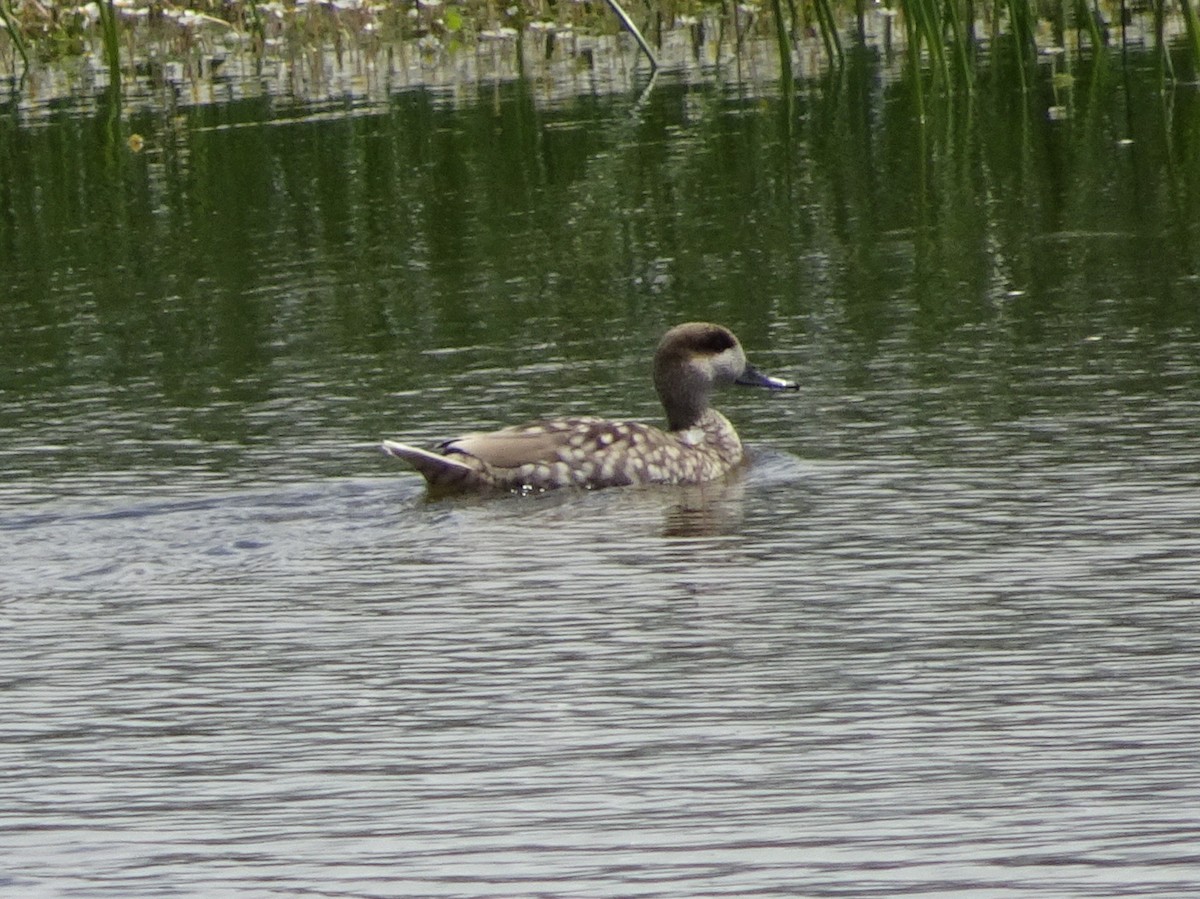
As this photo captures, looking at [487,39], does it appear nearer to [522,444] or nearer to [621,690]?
[522,444]

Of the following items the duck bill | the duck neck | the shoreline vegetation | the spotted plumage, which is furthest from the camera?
the shoreline vegetation

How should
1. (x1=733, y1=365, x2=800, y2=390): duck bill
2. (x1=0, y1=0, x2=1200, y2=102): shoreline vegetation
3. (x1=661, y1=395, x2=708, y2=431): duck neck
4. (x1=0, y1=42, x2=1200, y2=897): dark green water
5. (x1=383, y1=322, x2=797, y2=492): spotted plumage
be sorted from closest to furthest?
(x1=0, y1=42, x2=1200, y2=897): dark green water, (x1=383, y1=322, x2=797, y2=492): spotted plumage, (x1=661, y1=395, x2=708, y2=431): duck neck, (x1=733, y1=365, x2=800, y2=390): duck bill, (x1=0, y1=0, x2=1200, y2=102): shoreline vegetation

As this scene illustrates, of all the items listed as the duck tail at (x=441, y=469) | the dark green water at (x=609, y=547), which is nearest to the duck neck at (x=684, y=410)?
the dark green water at (x=609, y=547)

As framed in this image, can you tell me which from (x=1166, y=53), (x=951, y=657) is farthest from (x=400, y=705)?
(x=1166, y=53)

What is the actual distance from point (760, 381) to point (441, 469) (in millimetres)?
1558

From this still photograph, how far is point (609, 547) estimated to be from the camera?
23.7 feet

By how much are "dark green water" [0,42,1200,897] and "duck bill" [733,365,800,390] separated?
0.13 meters

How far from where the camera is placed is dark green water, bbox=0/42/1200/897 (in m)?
4.62

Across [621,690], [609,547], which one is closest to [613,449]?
[609,547]

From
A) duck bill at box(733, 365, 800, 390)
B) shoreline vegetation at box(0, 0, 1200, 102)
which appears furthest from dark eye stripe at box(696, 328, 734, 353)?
shoreline vegetation at box(0, 0, 1200, 102)

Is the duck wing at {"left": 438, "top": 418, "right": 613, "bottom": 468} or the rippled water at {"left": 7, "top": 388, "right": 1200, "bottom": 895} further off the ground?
the duck wing at {"left": 438, "top": 418, "right": 613, "bottom": 468}

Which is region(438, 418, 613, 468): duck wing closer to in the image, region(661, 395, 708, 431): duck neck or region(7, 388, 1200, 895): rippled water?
region(7, 388, 1200, 895): rippled water

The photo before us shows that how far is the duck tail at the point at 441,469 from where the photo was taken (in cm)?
796

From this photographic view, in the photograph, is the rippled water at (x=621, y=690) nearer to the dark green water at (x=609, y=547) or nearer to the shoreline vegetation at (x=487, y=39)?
the dark green water at (x=609, y=547)
